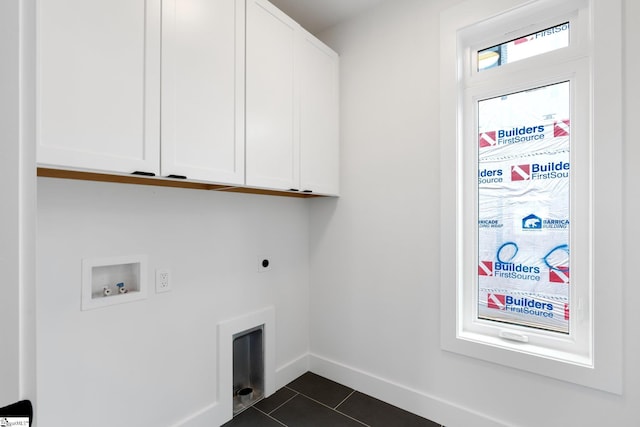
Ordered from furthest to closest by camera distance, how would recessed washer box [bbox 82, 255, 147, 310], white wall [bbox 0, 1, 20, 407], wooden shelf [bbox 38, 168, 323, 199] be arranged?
recessed washer box [bbox 82, 255, 147, 310] < wooden shelf [bbox 38, 168, 323, 199] < white wall [bbox 0, 1, 20, 407]

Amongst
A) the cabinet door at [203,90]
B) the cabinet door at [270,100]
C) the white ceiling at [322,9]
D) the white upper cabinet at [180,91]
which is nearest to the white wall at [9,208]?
the white upper cabinet at [180,91]

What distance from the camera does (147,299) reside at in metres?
1.43

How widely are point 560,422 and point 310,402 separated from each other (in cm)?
129

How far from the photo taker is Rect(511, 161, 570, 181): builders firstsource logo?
4.83 ft

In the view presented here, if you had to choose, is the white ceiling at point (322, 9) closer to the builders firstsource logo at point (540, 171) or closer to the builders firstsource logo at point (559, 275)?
the builders firstsource logo at point (540, 171)

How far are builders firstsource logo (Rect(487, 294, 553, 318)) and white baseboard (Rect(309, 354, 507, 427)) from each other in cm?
57

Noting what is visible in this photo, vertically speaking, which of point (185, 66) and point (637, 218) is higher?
point (185, 66)

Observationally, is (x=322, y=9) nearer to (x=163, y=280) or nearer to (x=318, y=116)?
(x=318, y=116)

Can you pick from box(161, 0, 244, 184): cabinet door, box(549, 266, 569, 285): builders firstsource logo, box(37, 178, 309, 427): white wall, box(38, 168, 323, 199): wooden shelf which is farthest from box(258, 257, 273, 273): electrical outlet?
box(549, 266, 569, 285): builders firstsource logo

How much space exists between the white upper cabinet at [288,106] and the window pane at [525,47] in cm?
94

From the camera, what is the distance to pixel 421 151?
1.80 metres

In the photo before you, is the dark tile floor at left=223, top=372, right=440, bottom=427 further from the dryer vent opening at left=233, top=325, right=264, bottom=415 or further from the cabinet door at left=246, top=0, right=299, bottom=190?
the cabinet door at left=246, top=0, right=299, bottom=190

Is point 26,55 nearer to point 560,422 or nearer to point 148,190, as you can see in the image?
point 148,190

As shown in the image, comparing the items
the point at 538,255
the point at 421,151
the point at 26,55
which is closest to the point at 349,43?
the point at 421,151
